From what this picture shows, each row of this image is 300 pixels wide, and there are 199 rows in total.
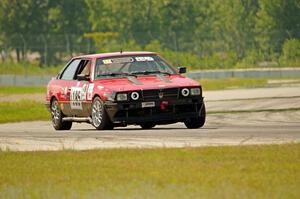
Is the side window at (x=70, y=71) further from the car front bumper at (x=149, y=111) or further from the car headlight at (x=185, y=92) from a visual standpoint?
the car headlight at (x=185, y=92)

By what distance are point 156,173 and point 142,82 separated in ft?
23.7

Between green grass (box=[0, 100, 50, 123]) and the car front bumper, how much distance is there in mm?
8630

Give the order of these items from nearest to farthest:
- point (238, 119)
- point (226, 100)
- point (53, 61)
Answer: point (238, 119), point (226, 100), point (53, 61)

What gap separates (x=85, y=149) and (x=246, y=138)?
2.33m

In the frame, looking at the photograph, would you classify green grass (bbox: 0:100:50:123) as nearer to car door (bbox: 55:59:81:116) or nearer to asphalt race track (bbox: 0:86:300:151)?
asphalt race track (bbox: 0:86:300:151)

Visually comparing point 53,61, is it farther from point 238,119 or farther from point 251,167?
point 251,167

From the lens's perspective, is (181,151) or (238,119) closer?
(181,151)

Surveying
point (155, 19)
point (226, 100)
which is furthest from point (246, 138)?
point (155, 19)

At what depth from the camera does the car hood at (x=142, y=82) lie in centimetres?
1944

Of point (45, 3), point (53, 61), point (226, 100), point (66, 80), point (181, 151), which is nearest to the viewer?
point (181, 151)

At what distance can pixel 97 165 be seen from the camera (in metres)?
13.6

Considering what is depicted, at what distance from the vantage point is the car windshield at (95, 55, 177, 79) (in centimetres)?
2033

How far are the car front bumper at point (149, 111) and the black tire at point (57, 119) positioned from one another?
2612 millimetres

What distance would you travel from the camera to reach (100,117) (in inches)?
782
